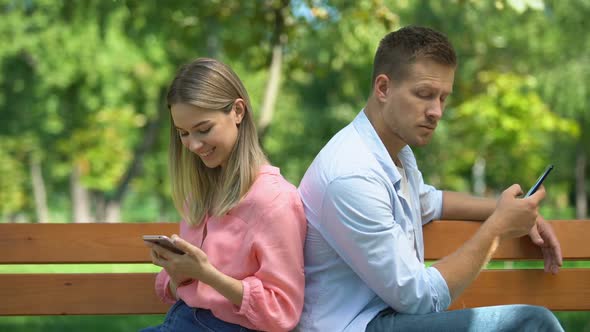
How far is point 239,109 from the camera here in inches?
115

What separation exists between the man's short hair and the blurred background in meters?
3.07

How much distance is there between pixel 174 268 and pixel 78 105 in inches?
860

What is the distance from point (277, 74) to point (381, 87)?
546 centimetres

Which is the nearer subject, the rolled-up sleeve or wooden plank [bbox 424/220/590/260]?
the rolled-up sleeve

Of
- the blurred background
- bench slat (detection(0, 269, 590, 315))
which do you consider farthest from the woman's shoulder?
the blurred background

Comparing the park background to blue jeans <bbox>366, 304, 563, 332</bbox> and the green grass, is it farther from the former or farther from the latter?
blue jeans <bbox>366, 304, 563, 332</bbox>

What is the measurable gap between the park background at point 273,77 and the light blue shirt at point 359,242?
2.95 meters

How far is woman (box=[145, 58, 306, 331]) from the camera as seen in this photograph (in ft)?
8.92

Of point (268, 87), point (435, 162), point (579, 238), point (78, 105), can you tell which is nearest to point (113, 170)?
point (78, 105)

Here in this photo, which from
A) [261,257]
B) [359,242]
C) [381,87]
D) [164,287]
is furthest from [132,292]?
[381,87]

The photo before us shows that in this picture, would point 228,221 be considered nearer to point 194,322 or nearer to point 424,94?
point 194,322

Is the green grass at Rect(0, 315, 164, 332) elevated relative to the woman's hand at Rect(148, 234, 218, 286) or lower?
lower

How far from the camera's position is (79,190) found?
104ft

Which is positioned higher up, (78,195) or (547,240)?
(547,240)
